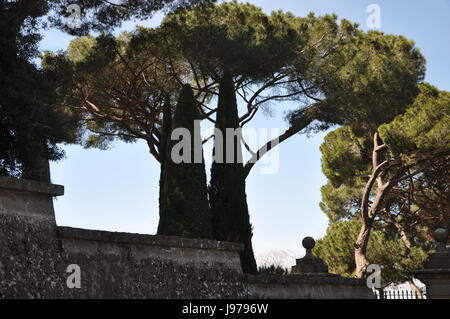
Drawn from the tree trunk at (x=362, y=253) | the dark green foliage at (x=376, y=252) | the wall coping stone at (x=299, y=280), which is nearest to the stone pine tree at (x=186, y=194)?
the wall coping stone at (x=299, y=280)

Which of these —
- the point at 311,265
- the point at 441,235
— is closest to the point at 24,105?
the point at 311,265

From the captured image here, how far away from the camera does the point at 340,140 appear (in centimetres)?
2719

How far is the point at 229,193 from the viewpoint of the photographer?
13.1m

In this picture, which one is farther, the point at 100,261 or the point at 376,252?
the point at 376,252

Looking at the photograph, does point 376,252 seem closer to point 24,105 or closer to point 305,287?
point 305,287

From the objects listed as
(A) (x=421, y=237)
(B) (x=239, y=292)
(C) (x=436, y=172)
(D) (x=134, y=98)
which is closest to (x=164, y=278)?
(B) (x=239, y=292)

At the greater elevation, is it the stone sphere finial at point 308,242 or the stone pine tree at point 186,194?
the stone pine tree at point 186,194

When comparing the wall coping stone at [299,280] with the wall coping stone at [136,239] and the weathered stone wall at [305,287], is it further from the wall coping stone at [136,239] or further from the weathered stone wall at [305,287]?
the wall coping stone at [136,239]

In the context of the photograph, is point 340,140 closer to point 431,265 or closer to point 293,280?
point 431,265

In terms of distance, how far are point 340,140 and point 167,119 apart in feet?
43.3

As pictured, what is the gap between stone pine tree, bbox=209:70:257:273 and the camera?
504 inches

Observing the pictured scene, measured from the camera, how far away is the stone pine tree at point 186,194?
11.2 metres

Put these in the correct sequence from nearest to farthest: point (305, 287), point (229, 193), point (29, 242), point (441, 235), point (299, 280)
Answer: point (29, 242)
point (299, 280)
point (305, 287)
point (441, 235)
point (229, 193)

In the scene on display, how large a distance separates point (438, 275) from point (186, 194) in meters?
5.13
